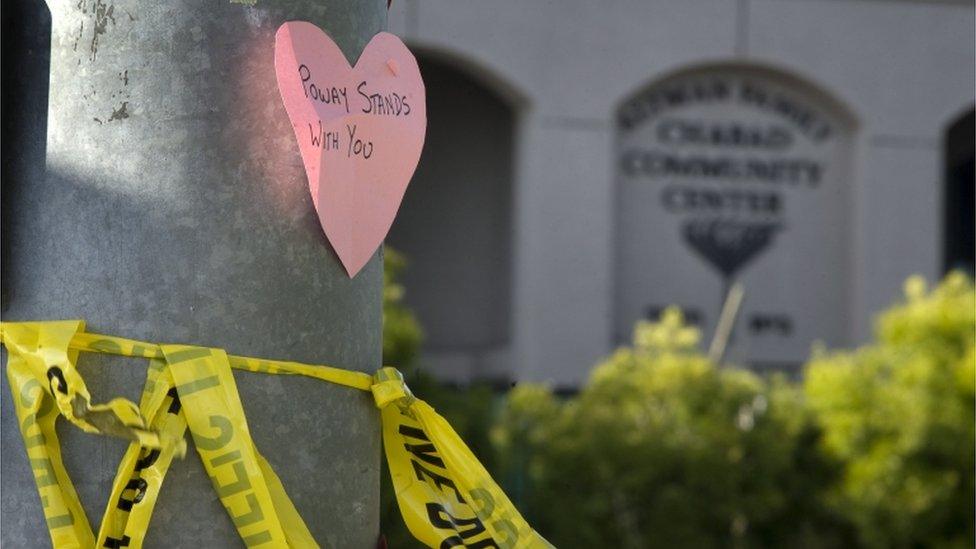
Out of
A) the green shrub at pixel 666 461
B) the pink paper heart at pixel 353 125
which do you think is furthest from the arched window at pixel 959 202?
the pink paper heart at pixel 353 125

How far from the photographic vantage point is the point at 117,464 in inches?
65.4

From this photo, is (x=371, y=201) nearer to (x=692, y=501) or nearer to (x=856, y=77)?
(x=692, y=501)

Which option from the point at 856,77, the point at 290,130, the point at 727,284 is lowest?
the point at 727,284

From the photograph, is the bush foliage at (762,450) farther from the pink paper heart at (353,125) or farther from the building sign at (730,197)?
the pink paper heart at (353,125)

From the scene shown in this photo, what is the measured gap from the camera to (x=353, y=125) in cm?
177

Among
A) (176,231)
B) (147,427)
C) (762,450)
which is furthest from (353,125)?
(762,450)

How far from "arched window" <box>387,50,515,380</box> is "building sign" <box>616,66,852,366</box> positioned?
4.35 ft

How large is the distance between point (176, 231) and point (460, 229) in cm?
1226

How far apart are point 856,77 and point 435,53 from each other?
A: 3.78 metres

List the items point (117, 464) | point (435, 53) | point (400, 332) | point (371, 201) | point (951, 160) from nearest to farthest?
point (117, 464), point (371, 201), point (400, 332), point (435, 53), point (951, 160)

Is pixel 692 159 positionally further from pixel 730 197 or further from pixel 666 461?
pixel 666 461

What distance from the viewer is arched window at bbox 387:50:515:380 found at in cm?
1361

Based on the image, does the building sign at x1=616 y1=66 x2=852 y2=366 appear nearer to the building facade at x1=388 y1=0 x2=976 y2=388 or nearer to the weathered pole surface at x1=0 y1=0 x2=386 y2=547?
the building facade at x1=388 y1=0 x2=976 y2=388

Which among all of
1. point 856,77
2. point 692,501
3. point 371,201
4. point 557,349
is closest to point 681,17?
point 856,77
